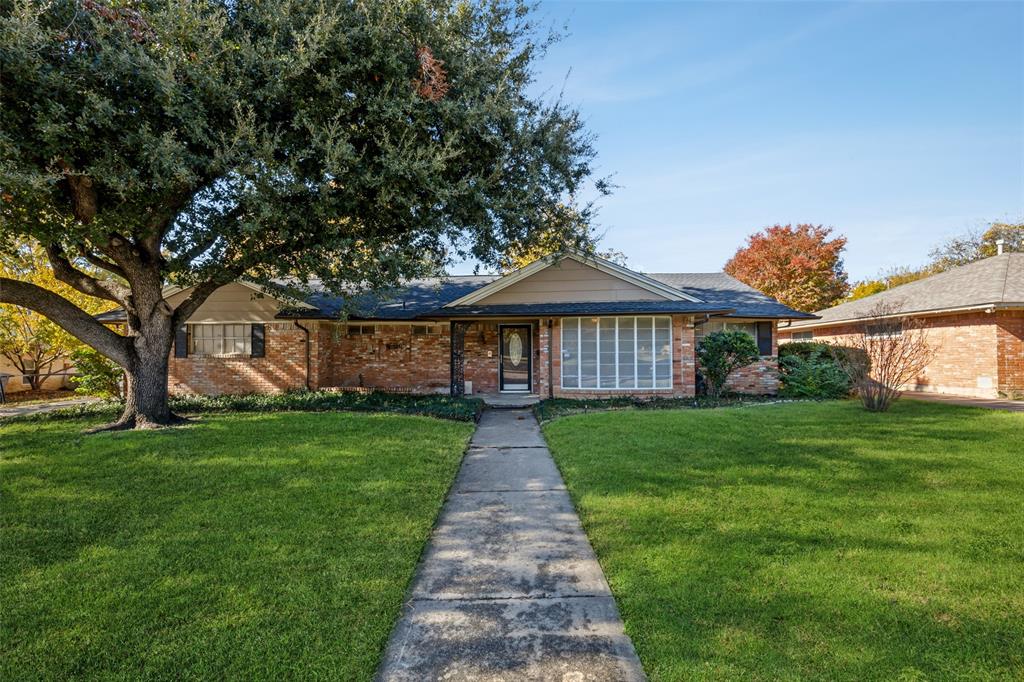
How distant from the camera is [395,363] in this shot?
50.1ft

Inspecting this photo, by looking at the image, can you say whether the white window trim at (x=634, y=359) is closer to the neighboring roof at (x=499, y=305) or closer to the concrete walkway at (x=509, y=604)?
the neighboring roof at (x=499, y=305)

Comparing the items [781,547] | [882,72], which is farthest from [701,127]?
[781,547]

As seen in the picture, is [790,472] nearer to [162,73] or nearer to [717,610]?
[717,610]

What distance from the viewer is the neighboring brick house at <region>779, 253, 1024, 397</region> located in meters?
13.5

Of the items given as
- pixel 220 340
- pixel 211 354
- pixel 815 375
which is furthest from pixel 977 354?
pixel 211 354

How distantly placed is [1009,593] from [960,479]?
3077 mm

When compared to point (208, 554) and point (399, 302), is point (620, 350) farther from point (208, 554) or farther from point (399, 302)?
point (208, 554)

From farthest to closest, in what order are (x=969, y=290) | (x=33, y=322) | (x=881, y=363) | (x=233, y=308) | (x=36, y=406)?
(x=969, y=290)
(x=33, y=322)
(x=233, y=308)
(x=36, y=406)
(x=881, y=363)

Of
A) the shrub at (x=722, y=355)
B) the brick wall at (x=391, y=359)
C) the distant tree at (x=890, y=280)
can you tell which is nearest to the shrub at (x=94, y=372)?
the brick wall at (x=391, y=359)

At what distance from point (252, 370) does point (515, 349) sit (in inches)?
316

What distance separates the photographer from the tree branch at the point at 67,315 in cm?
854

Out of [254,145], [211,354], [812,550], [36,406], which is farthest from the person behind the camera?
[211,354]

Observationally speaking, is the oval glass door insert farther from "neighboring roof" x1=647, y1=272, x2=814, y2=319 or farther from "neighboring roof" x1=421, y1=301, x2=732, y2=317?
"neighboring roof" x1=647, y1=272, x2=814, y2=319

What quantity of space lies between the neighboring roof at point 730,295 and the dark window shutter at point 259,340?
39.9 ft
